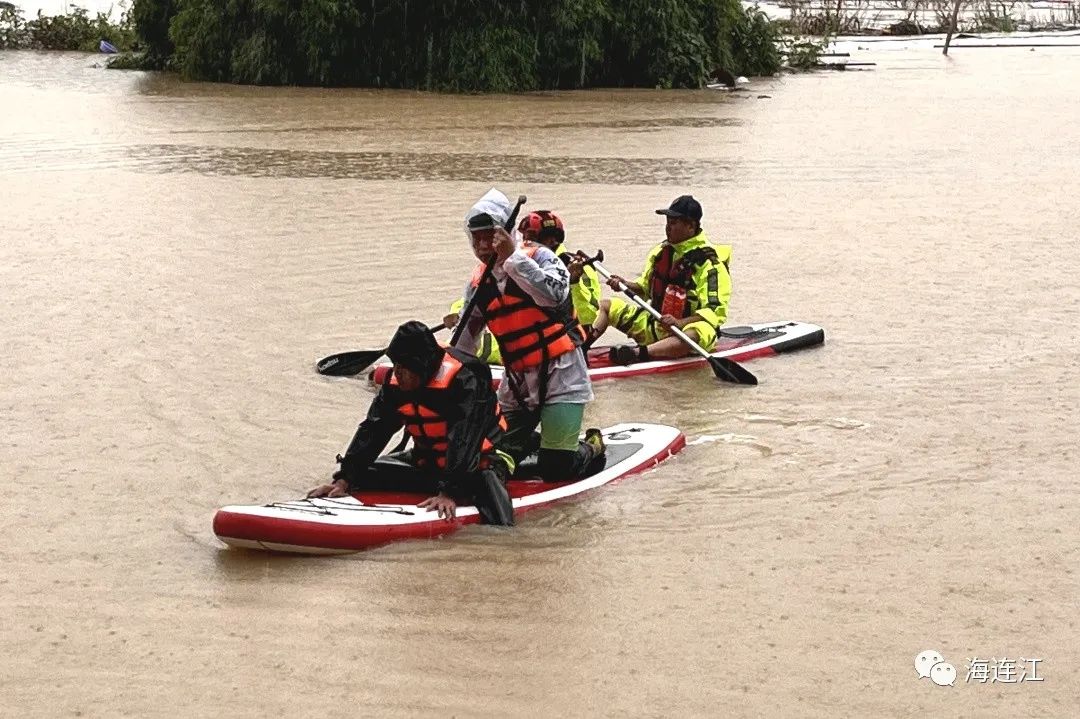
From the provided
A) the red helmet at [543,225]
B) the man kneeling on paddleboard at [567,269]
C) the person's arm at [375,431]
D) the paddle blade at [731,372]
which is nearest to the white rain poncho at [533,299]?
the man kneeling on paddleboard at [567,269]

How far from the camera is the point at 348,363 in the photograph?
10.1 meters

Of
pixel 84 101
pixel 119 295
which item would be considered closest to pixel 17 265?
pixel 119 295

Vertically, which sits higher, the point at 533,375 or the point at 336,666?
the point at 533,375

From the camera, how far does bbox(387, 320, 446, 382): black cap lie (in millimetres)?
6746

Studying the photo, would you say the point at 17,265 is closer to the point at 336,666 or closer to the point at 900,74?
the point at 336,666

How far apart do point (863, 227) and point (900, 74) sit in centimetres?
2125

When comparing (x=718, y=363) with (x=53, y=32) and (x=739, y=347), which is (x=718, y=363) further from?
(x=53, y=32)

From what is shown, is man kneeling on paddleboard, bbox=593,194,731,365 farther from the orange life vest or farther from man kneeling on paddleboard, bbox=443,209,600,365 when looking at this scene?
the orange life vest

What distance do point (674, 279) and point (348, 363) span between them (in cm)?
241

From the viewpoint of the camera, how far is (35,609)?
6.30 m

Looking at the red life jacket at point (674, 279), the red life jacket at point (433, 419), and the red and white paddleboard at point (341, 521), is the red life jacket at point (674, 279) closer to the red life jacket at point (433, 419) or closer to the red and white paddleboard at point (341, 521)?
the red and white paddleboard at point (341, 521)

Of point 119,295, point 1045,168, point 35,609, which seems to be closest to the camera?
point 35,609

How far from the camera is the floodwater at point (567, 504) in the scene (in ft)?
18.9

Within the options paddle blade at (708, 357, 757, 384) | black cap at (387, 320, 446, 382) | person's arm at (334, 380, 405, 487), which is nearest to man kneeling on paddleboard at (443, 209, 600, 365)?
paddle blade at (708, 357, 757, 384)
